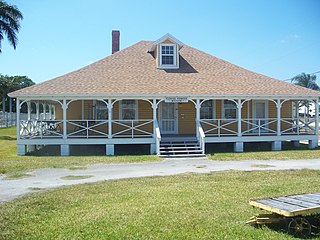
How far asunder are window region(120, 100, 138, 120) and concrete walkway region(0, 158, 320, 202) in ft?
19.4

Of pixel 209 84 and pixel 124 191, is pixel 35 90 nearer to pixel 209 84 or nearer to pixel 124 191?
pixel 209 84

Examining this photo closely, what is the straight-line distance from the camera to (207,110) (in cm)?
2350

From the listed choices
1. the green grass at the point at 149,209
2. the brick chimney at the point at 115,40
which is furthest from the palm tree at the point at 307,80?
the green grass at the point at 149,209

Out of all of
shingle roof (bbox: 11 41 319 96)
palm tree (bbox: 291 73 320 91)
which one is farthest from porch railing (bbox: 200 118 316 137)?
palm tree (bbox: 291 73 320 91)

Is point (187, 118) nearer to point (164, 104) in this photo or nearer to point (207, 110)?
point (207, 110)

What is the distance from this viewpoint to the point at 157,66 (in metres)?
24.4

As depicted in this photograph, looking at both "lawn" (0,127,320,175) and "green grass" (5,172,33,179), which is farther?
"lawn" (0,127,320,175)

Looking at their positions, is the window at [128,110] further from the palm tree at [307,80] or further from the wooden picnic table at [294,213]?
the palm tree at [307,80]

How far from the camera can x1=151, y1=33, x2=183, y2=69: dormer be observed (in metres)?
24.2

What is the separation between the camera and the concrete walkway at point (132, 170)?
11.4 meters

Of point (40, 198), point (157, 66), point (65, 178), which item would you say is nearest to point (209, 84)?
point (157, 66)

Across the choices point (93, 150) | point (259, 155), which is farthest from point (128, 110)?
point (259, 155)

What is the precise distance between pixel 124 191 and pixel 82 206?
6.17ft

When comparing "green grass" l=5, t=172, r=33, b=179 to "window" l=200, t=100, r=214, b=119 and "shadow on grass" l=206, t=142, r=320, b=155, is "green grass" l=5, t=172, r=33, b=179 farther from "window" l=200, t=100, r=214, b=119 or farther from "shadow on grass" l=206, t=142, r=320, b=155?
"window" l=200, t=100, r=214, b=119
